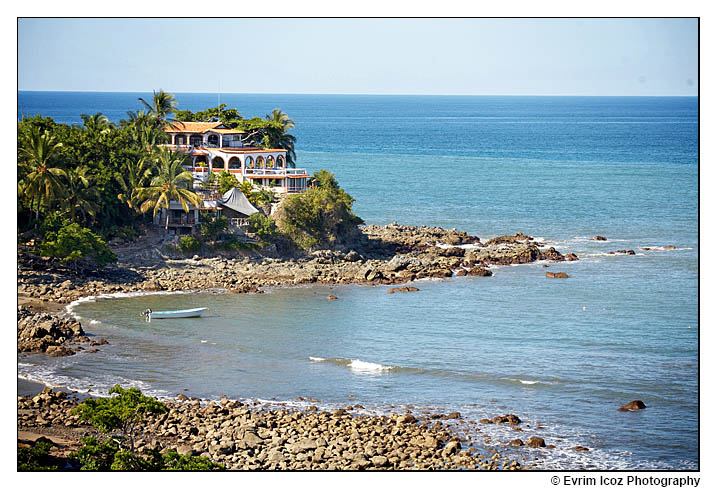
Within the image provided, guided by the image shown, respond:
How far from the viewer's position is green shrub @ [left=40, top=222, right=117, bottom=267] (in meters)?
43.0

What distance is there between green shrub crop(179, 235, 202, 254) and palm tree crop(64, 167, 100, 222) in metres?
4.82

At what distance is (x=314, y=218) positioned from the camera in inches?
2032

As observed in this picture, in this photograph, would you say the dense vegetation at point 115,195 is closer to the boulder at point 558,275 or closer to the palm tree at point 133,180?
the palm tree at point 133,180

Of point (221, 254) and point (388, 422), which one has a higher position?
point (221, 254)

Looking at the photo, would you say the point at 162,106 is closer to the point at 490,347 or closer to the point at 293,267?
the point at 293,267

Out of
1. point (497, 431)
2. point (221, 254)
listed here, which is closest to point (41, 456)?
point (497, 431)

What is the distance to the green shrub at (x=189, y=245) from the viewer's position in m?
48.9

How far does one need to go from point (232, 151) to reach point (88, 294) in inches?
702

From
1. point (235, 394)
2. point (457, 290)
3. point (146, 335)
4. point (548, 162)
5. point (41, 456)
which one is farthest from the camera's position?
point (548, 162)

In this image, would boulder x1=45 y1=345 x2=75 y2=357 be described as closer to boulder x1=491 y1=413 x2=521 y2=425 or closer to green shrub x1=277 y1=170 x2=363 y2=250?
boulder x1=491 y1=413 x2=521 y2=425

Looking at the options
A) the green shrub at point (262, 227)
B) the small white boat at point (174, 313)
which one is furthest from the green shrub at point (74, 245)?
the green shrub at point (262, 227)

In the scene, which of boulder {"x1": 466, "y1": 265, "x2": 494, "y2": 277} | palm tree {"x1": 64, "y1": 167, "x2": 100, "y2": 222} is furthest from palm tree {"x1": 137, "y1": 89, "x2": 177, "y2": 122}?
boulder {"x1": 466, "y1": 265, "x2": 494, "y2": 277}

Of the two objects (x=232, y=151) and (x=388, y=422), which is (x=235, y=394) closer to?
(x=388, y=422)

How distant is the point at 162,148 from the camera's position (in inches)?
2020
